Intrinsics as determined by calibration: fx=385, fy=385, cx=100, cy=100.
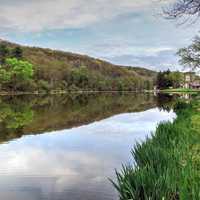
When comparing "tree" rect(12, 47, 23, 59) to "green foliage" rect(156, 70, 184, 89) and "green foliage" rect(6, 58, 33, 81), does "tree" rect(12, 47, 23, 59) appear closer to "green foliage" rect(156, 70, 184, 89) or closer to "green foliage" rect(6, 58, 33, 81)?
"green foliage" rect(6, 58, 33, 81)

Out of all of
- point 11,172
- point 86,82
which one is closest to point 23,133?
point 11,172

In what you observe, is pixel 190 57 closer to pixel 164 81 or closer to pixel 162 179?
pixel 162 179

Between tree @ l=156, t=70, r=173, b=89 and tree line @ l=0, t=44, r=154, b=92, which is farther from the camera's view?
tree @ l=156, t=70, r=173, b=89

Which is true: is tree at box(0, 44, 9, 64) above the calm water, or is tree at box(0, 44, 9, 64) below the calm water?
above

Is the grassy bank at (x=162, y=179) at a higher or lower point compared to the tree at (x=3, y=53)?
lower

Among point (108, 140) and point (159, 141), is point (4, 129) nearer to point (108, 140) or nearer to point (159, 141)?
point (108, 140)

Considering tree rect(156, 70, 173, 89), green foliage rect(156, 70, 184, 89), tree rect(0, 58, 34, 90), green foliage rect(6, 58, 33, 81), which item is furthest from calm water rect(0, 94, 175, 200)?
tree rect(156, 70, 173, 89)

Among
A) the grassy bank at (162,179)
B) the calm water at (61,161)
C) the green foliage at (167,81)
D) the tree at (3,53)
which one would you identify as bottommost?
the calm water at (61,161)

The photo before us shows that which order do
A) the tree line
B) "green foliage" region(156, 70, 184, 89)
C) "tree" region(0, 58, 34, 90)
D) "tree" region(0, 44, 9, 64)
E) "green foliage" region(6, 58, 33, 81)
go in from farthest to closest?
"green foliage" region(156, 70, 184, 89) < "tree" region(0, 44, 9, 64) < the tree line < "green foliage" region(6, 58, 33, 81) < "tree" region(0, 58, 34, 90)

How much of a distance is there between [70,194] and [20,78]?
95239mm

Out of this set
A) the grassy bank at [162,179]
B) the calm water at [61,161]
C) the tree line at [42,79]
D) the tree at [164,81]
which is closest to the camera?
the grassy bank at [162,179]

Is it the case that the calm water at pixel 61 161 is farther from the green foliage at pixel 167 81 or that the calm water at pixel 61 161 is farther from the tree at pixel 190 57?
the green foliage at pixel 167 81

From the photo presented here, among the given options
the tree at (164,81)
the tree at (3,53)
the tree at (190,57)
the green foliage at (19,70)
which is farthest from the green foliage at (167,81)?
the tree at (190,57)

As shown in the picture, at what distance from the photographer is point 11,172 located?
523 inches
